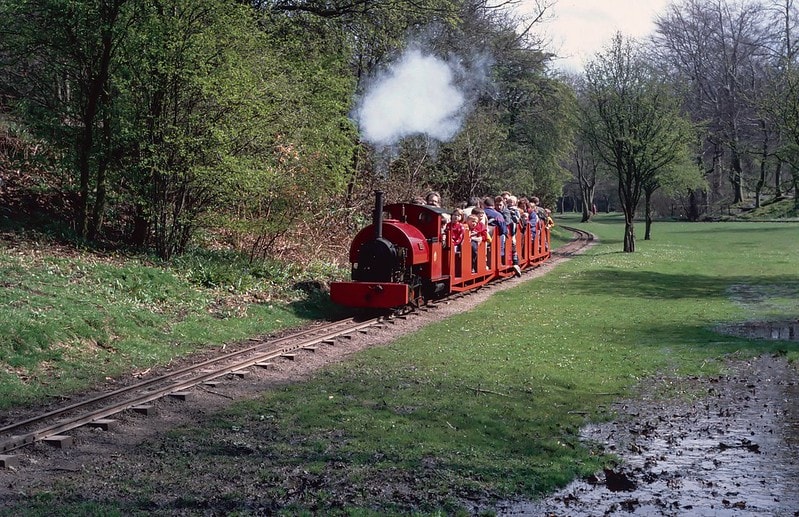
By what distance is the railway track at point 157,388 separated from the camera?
7.83m

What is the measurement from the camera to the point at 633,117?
33.1 meters

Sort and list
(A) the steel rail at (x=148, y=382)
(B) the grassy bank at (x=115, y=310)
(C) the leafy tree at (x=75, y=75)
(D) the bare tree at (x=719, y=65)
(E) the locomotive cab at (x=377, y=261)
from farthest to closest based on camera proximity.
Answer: (D) the bare tree at (x=719, y=65)
(E) the locomotive cab at (x=377, y=261)
(C) the leafy tree at (x=75, y=75)
(B) the grassy bank at (x=115, y=310)
(A) the steel rail at (x=148, y=382)

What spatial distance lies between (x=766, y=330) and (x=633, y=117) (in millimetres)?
A: 19130

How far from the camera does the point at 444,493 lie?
6340mm

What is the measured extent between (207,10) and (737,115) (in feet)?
216

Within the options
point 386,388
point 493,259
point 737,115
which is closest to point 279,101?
point 493,259

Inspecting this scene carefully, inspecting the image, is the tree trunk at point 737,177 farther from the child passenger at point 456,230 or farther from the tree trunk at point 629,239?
the child passenger at point 456,230

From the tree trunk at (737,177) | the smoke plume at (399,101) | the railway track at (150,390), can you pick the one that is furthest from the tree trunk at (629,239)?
the tree trunk at (737,177)

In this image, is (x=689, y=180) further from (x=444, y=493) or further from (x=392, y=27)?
(x=444, y=493)

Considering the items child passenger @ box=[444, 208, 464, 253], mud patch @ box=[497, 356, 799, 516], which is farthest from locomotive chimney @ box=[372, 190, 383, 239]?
mud patch @ box=[497, 356, 799, 516]

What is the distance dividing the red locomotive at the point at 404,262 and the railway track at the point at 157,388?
66 centimetres

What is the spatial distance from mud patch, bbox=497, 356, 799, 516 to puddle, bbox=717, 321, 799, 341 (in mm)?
4006

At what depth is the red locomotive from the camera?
15.9 metres

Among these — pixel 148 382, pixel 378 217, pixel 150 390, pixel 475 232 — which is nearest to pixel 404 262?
pixel 378 217
